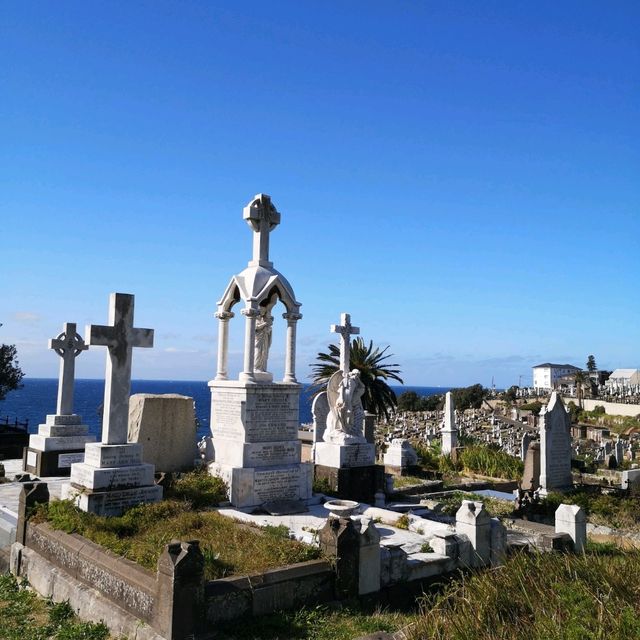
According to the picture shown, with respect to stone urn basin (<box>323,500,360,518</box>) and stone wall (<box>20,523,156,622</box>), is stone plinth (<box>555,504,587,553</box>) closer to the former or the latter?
stone urn basin (<box>323,500,360,518</box>)

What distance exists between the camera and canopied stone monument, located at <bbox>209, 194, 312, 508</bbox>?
11.3m

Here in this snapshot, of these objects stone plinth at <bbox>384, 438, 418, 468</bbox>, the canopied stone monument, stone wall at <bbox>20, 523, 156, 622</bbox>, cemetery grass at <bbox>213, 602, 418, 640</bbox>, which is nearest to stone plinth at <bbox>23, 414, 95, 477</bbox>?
the canopied stone monument

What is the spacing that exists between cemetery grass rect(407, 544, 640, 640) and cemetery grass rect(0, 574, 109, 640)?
141 inches

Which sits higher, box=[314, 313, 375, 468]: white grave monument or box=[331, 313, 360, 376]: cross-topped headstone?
box=[331, 313, 360, 376]: cross-topped headstone

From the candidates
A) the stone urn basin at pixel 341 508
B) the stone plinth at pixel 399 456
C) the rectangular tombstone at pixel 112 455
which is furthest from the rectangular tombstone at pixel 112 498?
the stone plinth at pixel 399 456

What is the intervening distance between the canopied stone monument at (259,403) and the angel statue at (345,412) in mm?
2362

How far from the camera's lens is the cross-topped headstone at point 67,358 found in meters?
15.4

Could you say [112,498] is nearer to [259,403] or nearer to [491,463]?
[259,403]

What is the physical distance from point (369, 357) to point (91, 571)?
16412 millimetres

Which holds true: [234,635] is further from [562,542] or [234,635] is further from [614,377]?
[614,377]

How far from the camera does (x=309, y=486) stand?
39.2ft

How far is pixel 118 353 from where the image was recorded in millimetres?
10211

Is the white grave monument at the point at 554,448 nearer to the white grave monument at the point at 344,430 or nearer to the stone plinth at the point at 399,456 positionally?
the stone plinth at the point at 399,456

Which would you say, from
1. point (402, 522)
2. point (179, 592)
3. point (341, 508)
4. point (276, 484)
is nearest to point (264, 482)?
point (276, 484)
